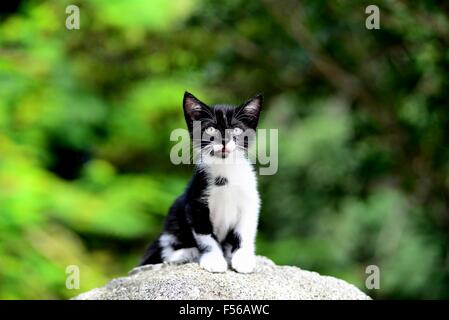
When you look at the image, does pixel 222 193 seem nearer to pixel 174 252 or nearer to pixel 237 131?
pixel 237 131

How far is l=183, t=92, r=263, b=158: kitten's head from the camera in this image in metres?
3.48

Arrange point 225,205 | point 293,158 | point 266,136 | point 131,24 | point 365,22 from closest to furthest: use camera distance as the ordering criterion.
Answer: point 225,205, point 266,136, point 365,22, point 131,24, point 293,158

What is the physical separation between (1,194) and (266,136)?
127 inches

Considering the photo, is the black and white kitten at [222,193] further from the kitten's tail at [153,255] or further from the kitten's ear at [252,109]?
the kitten's tail at [153,255]

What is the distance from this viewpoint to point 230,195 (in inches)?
147

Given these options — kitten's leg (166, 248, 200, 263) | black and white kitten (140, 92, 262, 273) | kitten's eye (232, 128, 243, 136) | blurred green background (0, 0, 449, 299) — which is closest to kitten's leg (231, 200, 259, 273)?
black and white kitten (140, 92, 262, 273)

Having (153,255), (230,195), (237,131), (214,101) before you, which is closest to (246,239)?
(230,195)

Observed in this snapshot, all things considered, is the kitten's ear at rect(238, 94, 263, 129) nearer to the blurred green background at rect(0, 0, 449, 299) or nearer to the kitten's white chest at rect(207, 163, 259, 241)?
the kitten's white chest at rect(207, 163, 259, 241)

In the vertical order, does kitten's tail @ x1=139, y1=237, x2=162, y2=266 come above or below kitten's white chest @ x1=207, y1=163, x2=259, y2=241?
below

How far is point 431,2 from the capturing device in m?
6.86

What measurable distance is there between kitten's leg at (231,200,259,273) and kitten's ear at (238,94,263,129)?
0.44m
